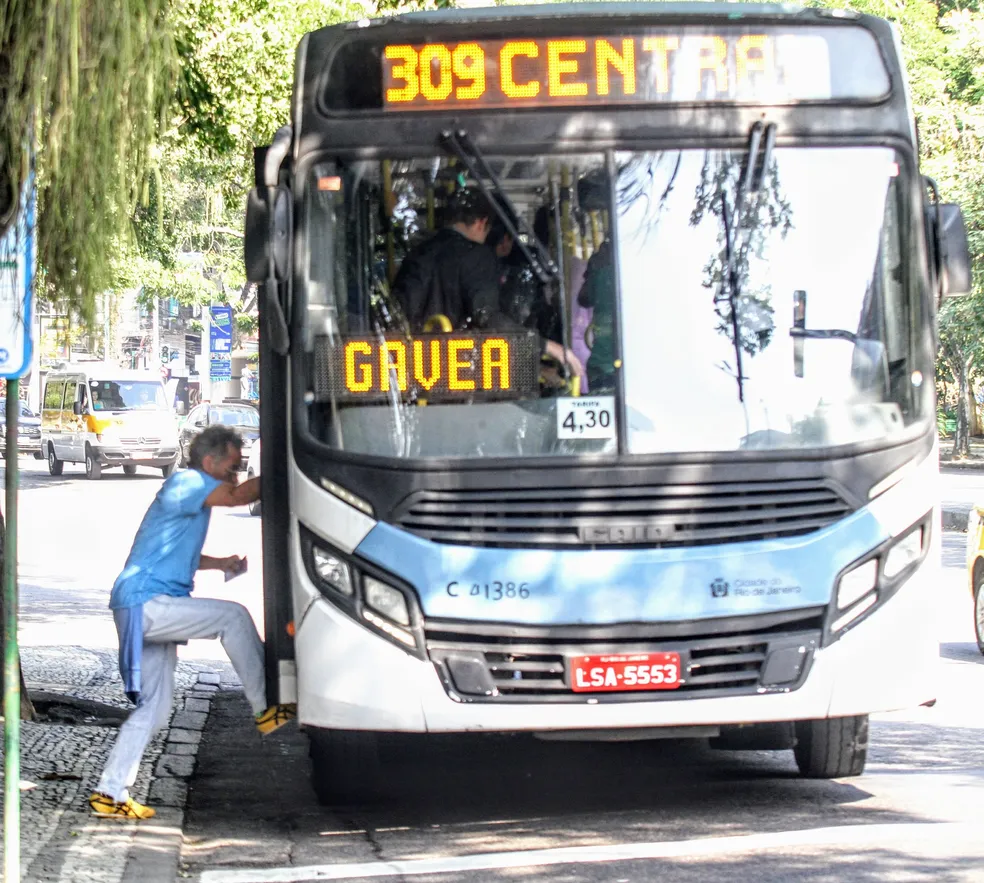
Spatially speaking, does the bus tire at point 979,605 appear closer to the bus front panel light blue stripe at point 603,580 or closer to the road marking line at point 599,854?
the road marking line at point 599,854

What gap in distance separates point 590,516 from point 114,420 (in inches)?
1375

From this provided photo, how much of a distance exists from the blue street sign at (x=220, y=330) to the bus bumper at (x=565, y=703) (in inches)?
1715

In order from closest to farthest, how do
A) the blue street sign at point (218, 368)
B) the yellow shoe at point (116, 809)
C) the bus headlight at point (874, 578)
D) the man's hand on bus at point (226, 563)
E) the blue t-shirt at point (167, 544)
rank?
the bus headlight at point (874, 578) < the yellow shoe at point (116, 809) < the blue t-shirt at point (167, 544) < the man's hand on bus at point (226, 563) < the blue street sign at point (218, 368)

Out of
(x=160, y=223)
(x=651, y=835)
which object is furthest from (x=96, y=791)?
(x=160, y=223)

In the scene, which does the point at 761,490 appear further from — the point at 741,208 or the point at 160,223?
the point at 160,223

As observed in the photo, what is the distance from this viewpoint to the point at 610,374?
6477 millimetres

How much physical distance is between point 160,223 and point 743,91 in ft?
8.45

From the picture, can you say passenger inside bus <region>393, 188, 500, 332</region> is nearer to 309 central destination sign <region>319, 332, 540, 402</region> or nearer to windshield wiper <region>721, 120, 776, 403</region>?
309 central destination sign <region>319, 332, 540, 402</region>

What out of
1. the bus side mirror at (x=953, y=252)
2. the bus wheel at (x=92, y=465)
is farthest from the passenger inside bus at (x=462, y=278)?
the bus wheel at (x=92, y=465)

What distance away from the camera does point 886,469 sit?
6.50 meters

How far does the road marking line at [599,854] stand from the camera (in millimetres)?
6160

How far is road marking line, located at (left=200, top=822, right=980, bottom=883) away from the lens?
20.2 ft

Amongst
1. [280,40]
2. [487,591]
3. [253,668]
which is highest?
[280,40]

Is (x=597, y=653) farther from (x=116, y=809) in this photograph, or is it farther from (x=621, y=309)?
(x=116, y=809)
